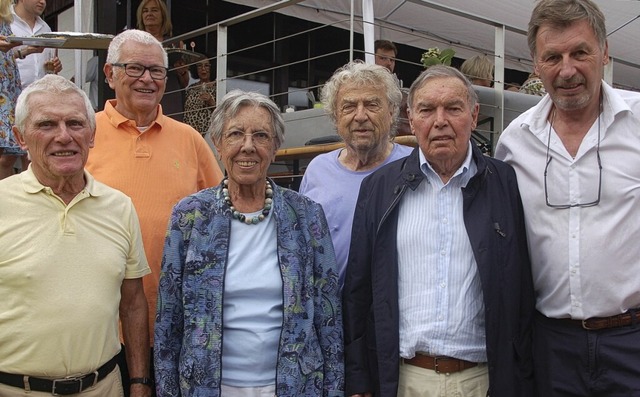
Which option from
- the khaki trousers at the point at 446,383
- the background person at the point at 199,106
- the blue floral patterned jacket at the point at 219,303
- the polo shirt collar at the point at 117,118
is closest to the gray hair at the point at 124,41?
the polo shirt collar at the point at 117,118

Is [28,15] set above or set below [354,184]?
above

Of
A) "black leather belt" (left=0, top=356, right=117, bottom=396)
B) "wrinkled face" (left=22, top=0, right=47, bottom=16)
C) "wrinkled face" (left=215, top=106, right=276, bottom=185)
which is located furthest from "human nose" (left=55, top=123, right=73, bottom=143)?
"wrinkled face" (left=22, top=0, right=47, bottom=16)

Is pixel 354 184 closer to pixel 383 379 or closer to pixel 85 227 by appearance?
pixel 383 379

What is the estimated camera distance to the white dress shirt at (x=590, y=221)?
243 cm

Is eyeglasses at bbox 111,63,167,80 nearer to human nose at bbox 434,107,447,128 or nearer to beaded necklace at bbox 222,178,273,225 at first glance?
beaded necklace at bbox 222,178,273,225

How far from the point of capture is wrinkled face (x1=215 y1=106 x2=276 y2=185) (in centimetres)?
255

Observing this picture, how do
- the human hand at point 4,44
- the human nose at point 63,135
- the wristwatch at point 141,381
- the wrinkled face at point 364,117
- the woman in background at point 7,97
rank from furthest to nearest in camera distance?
the woman in background at point 7,97, the human hand at point 4,44, the wrinkled face at point 364,117, the wristwatch at point 141,381, the human nose at point 63,135

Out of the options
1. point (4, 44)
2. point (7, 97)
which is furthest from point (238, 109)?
point (7, 97)

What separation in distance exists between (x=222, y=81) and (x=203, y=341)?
3910 millimetres

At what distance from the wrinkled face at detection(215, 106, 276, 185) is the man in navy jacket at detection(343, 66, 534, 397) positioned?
472 millimetres

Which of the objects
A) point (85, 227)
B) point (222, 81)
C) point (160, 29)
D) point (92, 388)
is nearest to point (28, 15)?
point (160, 29)

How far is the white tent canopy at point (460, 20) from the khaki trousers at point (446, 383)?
21.9ft

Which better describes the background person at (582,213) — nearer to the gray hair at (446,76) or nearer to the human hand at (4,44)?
the gray hair at (446,76)

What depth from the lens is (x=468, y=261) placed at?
2449mm
